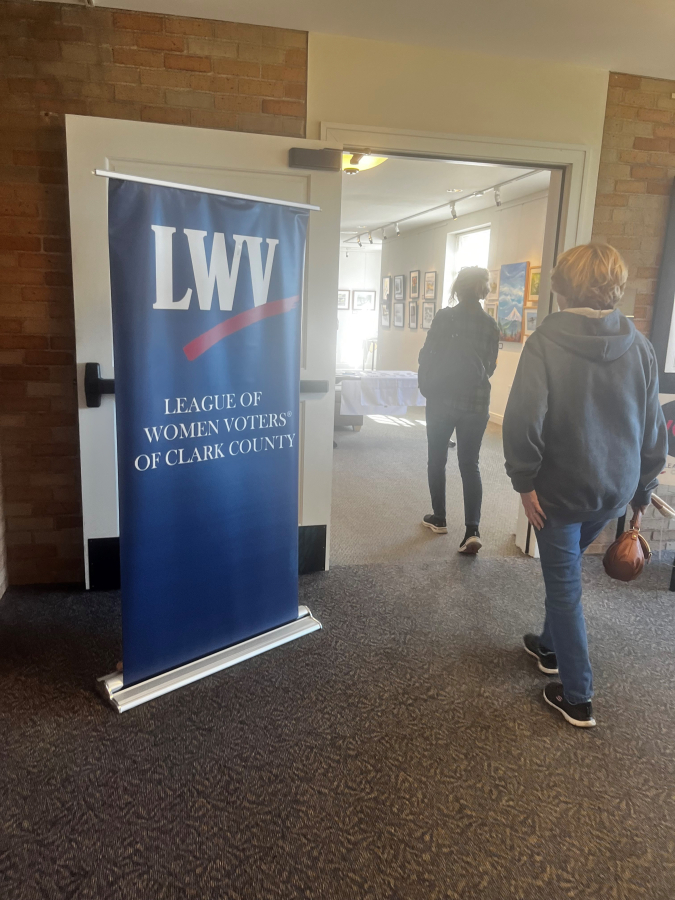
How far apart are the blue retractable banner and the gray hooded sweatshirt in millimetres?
874

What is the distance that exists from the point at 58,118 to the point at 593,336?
2237 millimetres

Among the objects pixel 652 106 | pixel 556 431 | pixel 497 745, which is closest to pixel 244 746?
pixel 497 745

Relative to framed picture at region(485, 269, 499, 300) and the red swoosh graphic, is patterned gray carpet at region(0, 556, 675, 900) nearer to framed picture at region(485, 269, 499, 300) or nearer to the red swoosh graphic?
the red swoosh graphic

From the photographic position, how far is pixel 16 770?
1750 mm

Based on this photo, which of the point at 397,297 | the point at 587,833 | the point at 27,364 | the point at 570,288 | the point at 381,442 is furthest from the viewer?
the point at 397,297

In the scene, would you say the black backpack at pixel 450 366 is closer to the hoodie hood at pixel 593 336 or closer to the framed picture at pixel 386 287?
the hoodie hood at pixel 593 336

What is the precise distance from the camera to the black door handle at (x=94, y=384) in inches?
99.6

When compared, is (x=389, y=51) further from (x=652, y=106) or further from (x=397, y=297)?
(x=397, y=297)

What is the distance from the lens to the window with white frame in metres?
8.13

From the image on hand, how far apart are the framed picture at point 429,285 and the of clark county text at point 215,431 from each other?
7.15 m

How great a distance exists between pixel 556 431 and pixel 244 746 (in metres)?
1.33

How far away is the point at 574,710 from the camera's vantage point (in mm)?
2020

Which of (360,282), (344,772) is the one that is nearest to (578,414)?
(344,772)

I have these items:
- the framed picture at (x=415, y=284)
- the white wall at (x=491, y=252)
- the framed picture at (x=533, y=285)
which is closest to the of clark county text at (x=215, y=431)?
the white wall at (x=491, y=252)
